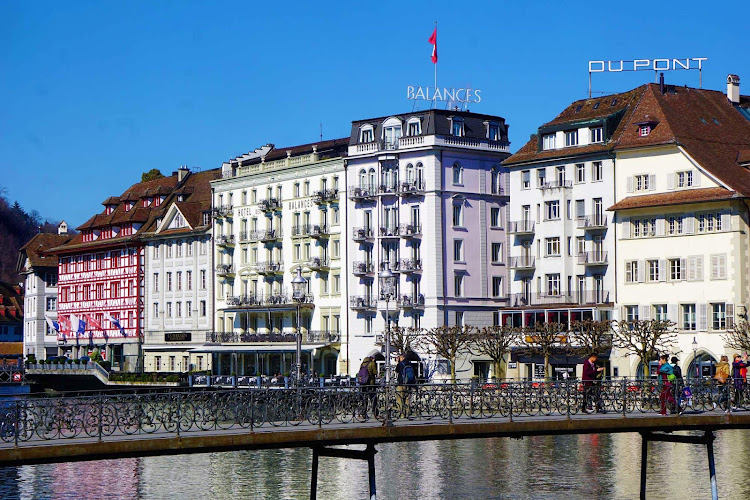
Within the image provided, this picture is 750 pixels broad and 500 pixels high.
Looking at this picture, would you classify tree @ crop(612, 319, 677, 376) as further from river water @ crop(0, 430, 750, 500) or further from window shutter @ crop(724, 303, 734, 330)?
river water @ crop(0, 430, 750, 500)

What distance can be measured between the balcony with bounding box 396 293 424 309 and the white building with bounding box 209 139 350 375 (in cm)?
612

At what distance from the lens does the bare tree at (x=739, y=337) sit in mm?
71562

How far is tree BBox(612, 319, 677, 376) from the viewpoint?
7600 centimetres

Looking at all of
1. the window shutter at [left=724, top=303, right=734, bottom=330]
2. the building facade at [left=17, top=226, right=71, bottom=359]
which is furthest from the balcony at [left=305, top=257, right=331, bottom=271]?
the building facade at [left=17, top=226, right=71, bottom=359]

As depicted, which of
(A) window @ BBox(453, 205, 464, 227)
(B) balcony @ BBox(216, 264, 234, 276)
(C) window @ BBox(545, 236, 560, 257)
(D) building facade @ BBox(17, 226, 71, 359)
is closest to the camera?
(C) window @ BBox(545, 236, 560, 257)

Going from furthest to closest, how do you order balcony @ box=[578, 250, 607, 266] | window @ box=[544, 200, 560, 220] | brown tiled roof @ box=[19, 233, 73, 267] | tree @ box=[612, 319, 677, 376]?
brown tiled roof @ box=[19, 233, 73, 267]
window @ box=[544, 200, 560, 220]
balcony @ box=[578, 250, 607, 266]
tree @ box=[612, 319, 677, 376]

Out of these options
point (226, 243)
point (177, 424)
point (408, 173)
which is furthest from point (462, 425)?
point (226, 243)

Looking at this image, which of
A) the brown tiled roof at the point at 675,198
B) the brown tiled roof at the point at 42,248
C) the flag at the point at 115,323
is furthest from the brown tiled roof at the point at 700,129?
the brown tiled roof at the point at 42,248

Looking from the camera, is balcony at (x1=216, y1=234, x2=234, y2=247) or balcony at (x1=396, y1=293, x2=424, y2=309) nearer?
balcony at (x1=396, y1=293, x2=424, y2=309)

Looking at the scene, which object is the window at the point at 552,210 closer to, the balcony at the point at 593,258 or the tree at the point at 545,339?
the balcony at the point at 593,258

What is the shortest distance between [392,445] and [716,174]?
2557 cm

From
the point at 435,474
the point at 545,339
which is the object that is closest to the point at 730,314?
the point at 545,339

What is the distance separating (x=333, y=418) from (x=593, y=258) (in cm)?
5043

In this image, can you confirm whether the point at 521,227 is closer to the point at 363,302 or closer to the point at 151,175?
the point at 363,302
